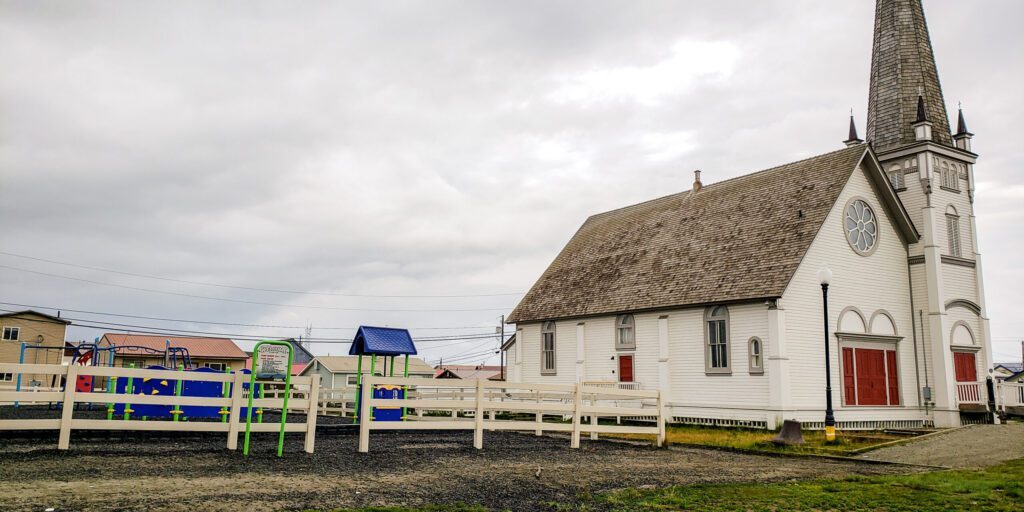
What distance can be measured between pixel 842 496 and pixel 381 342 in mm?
14569

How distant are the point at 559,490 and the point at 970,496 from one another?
239 inches

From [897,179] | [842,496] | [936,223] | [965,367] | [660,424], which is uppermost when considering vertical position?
[897,179]

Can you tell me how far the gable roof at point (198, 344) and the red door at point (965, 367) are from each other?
67854 mm

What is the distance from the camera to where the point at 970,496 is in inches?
433

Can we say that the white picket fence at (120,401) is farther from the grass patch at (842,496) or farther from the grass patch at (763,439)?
the grass patch at (763,439)

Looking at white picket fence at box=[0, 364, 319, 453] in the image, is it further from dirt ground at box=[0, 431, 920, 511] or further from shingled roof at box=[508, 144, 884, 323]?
shingled roof at box=[508, 144, 884, 323]

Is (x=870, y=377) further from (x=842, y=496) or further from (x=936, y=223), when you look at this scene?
(x=842, y=496)

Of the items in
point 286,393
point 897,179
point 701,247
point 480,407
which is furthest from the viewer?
point 701,247

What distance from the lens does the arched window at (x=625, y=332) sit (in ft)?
102

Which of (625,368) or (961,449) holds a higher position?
(625,368)

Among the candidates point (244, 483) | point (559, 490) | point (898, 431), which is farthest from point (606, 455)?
point (898, 431)

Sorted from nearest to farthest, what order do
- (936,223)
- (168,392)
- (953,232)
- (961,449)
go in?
(961,449)
(168,392)
(936,223)
(953,232)

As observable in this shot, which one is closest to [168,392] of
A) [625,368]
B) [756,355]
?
[625,368]

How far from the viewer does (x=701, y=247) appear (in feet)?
99.2
